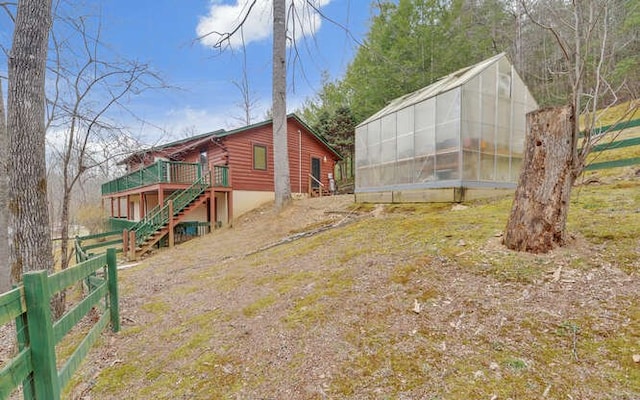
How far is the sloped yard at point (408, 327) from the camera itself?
6.53 ft

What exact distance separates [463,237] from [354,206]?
19.1 ft

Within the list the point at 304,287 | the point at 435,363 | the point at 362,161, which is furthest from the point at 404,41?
the point at 435,363

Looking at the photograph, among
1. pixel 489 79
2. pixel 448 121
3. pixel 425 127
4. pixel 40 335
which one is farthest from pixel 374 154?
pixel 40 335

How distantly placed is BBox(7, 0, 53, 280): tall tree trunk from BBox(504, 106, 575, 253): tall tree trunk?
5.77m

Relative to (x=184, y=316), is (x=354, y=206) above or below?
above

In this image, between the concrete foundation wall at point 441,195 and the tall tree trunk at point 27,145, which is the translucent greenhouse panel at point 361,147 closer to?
the concrete foundation wall at point 441,195

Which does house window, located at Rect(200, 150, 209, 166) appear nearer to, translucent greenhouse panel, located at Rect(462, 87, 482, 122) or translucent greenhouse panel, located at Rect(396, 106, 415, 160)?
translucent greenhouse panel, located at Rect(396, 106, 415, 160)

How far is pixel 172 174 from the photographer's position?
12609 mm

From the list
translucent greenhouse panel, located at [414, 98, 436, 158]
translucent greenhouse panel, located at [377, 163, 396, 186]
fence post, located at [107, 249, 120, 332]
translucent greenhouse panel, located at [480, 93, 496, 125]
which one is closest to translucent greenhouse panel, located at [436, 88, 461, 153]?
translucent greenhouse panel, located at [414, 98, 436, 158]

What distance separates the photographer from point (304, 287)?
3773 mm

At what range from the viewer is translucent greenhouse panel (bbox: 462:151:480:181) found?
→ 7.25 meters

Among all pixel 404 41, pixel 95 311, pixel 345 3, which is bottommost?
pixel 95 311

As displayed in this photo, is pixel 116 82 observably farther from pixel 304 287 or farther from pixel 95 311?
pixel 304 287

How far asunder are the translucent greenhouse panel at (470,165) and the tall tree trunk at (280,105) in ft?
19.3
